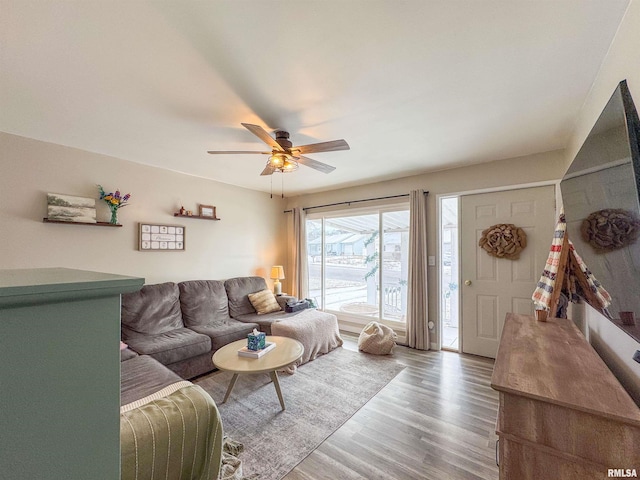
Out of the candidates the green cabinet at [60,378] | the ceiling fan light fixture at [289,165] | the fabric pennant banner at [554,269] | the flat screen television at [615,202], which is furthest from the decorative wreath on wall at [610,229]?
the ceiling fan light fixture at [289,165]

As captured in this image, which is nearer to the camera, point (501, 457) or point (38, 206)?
point (501, 457)

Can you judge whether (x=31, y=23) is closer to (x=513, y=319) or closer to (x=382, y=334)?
(x=513, y=319)

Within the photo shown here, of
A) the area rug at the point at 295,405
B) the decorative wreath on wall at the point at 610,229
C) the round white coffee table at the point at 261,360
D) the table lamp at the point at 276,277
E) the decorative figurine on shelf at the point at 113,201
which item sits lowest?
the area rug at the point at 295,405

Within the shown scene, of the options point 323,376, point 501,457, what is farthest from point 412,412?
point 501,457

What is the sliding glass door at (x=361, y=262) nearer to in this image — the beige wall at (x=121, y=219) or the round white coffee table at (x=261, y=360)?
the beige wall at (x=121, y=219)

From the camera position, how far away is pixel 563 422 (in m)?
1.00

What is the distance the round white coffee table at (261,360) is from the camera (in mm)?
2121

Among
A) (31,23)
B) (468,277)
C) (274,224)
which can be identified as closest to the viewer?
(31,23)

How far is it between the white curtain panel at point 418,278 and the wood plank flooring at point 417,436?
31.2 inches

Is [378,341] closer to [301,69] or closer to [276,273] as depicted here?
[276,273]

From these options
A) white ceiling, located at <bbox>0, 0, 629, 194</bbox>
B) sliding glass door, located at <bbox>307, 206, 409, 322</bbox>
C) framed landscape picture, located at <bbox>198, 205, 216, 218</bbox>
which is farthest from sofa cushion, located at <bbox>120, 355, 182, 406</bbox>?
sliding glass door, located at <bbox>307, 206, 409, 322</bbox>

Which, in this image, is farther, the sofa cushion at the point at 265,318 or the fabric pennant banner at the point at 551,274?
the sofa cushion at the point at 265,318

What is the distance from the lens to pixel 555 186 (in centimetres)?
295

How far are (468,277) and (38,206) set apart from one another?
471 cm
